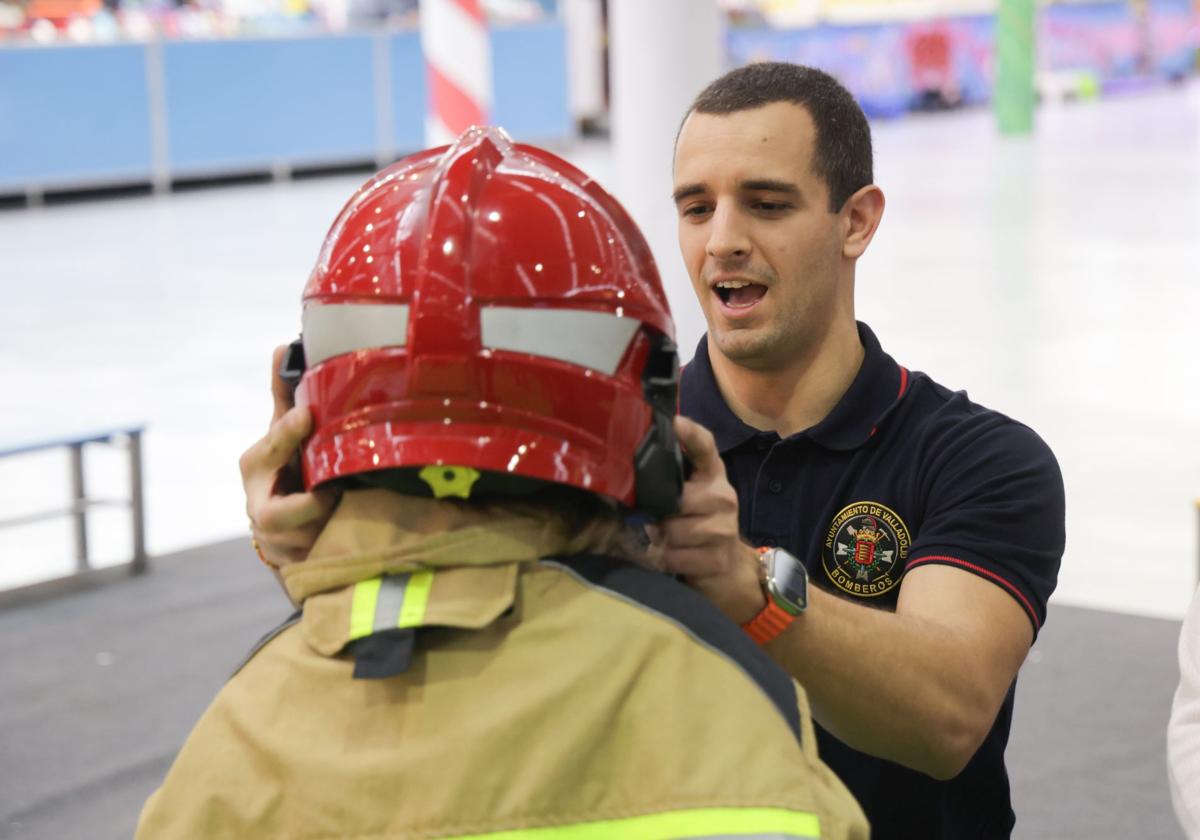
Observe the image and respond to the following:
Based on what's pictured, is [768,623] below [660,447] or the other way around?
below

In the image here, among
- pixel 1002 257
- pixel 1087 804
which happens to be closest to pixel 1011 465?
pixel 1087 804

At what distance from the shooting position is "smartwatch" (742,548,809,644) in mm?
1390

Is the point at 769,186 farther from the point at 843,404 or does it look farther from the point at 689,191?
the point at 843,404

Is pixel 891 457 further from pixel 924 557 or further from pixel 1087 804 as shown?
pixel 1087 804

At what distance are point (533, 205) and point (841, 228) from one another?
37.3 inches

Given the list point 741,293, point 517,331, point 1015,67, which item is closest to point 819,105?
point 741,293

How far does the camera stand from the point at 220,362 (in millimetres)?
7539

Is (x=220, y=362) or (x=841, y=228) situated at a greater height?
(x=841, y=228)

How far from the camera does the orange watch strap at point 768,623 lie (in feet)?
4.58

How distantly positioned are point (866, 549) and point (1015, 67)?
53.5ft

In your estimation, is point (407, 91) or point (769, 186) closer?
point (769, 186)

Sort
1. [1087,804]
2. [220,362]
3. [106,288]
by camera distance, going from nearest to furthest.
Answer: [1087,804], [220,362], [106,288]

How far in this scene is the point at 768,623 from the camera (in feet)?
4.64

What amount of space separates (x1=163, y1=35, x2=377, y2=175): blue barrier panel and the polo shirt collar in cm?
1245
